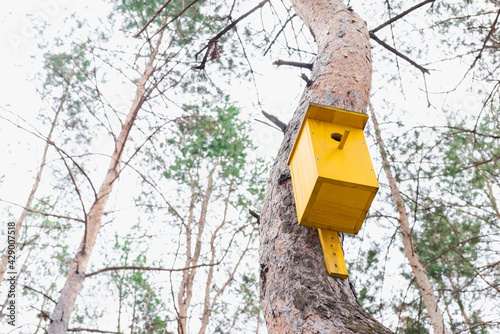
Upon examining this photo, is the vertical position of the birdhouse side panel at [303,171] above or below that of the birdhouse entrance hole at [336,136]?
below

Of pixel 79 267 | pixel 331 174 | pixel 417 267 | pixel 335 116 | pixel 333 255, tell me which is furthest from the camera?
pixel 417 267

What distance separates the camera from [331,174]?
132cm

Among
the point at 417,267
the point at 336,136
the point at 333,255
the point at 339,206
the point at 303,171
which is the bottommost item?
the point at 333,255

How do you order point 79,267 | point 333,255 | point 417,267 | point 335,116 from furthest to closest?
point 417,267, point 79,267, point 335,116, point 333,255

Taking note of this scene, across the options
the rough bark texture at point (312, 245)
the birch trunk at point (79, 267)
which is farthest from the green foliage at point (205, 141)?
the rough bark texture at point (312, 245)

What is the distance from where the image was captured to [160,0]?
20.1 feet

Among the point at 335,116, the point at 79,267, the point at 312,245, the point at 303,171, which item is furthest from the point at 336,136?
the point at 79,267

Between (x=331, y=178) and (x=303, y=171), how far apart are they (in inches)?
6.0

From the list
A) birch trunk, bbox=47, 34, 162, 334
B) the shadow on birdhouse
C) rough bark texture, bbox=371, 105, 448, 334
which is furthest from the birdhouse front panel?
rough bark texture, bbox=371, 105, 448, 334

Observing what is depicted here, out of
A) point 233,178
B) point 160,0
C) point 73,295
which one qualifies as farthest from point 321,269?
point 233,178

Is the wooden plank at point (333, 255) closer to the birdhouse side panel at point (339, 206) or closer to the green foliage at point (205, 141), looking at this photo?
the birdhouse side panel at point (339, 206)

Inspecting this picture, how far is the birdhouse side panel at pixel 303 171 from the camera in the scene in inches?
52.1

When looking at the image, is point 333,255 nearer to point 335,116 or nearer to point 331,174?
point 331,174

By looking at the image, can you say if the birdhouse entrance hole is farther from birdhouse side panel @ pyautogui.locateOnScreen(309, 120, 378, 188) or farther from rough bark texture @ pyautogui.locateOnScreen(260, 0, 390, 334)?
rough bark texture @ pyautogui.locateOnScreen(260, 0, 390, 334)
